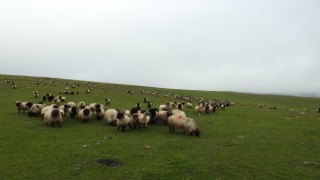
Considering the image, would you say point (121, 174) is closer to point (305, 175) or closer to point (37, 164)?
point (37, 164)

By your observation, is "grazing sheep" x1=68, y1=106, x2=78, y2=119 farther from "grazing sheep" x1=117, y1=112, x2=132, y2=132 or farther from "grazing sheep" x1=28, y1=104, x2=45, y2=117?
"grazing sheep" x1=117, y1=112, x2=132, y2=132

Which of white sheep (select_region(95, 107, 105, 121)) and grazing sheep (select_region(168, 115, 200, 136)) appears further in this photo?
white sheep (select_region(95, 107, 105, 121))

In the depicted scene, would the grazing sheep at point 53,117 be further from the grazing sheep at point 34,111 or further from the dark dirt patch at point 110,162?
the dark dirt patch at point 110,162

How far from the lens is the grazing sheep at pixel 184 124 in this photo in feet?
98.8

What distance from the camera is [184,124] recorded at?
101 ft

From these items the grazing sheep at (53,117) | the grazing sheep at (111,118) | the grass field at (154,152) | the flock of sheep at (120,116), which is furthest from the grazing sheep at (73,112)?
the grazing sheep at (53,117)

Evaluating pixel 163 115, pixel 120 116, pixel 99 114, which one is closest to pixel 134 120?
pixel 120 116

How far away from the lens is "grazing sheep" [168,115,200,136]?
98.8 ft

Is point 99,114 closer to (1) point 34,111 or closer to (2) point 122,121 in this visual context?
(2) point 122,121

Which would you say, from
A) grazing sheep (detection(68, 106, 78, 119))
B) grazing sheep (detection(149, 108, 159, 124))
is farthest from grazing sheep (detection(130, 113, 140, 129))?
grazing sheep (detection(68, 106, 78, 119))

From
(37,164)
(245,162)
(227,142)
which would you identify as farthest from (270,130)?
(37,164)

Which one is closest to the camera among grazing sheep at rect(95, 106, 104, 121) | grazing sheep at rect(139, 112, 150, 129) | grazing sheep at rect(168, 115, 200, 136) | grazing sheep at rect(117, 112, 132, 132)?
grazing sheep at rect(168, 115, 200, 136)

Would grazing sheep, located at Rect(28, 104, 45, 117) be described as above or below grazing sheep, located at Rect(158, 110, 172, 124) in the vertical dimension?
below

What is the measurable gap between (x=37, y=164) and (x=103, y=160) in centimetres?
380
